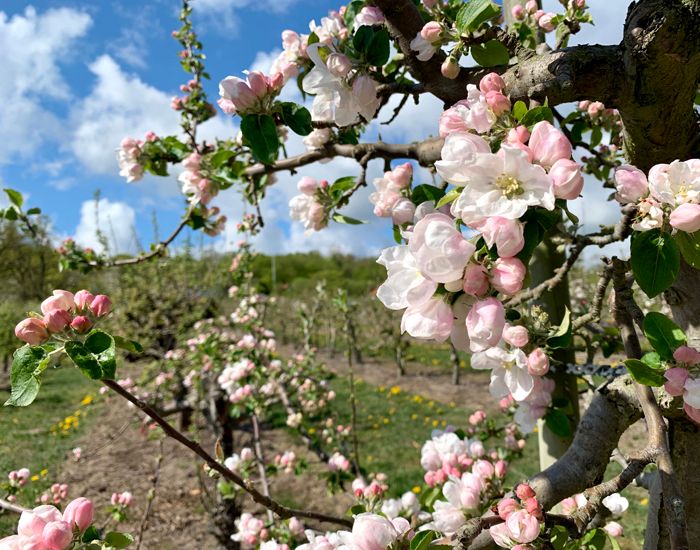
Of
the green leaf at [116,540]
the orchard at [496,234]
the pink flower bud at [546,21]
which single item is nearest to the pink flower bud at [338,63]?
the orchard at [496,234]

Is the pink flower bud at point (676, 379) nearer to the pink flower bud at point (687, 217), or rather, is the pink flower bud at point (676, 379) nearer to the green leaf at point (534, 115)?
the pink flower bud at point (687, 217)

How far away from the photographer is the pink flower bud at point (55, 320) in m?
0.86

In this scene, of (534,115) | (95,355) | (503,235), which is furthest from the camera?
(95,355)

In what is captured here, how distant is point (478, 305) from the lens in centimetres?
66

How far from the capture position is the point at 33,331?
85cm

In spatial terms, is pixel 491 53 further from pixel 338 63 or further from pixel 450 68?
pixel 338 63

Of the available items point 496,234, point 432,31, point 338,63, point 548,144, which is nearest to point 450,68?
point 432,31

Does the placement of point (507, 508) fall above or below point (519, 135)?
below

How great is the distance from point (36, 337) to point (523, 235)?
82cm

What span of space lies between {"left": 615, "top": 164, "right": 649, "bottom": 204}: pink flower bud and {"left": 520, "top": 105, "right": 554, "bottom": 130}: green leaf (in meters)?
0.14

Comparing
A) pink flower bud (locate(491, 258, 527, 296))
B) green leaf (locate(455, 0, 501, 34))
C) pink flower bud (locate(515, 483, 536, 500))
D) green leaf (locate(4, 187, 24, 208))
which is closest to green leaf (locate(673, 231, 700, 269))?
pink flower bud (locate(491, 258, 527, 296))

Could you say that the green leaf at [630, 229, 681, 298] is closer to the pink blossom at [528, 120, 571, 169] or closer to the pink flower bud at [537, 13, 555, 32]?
the pink blossom at [528, 120, 571, 169]

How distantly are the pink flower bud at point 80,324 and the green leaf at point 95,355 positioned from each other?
0.04m

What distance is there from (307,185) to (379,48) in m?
0.54
